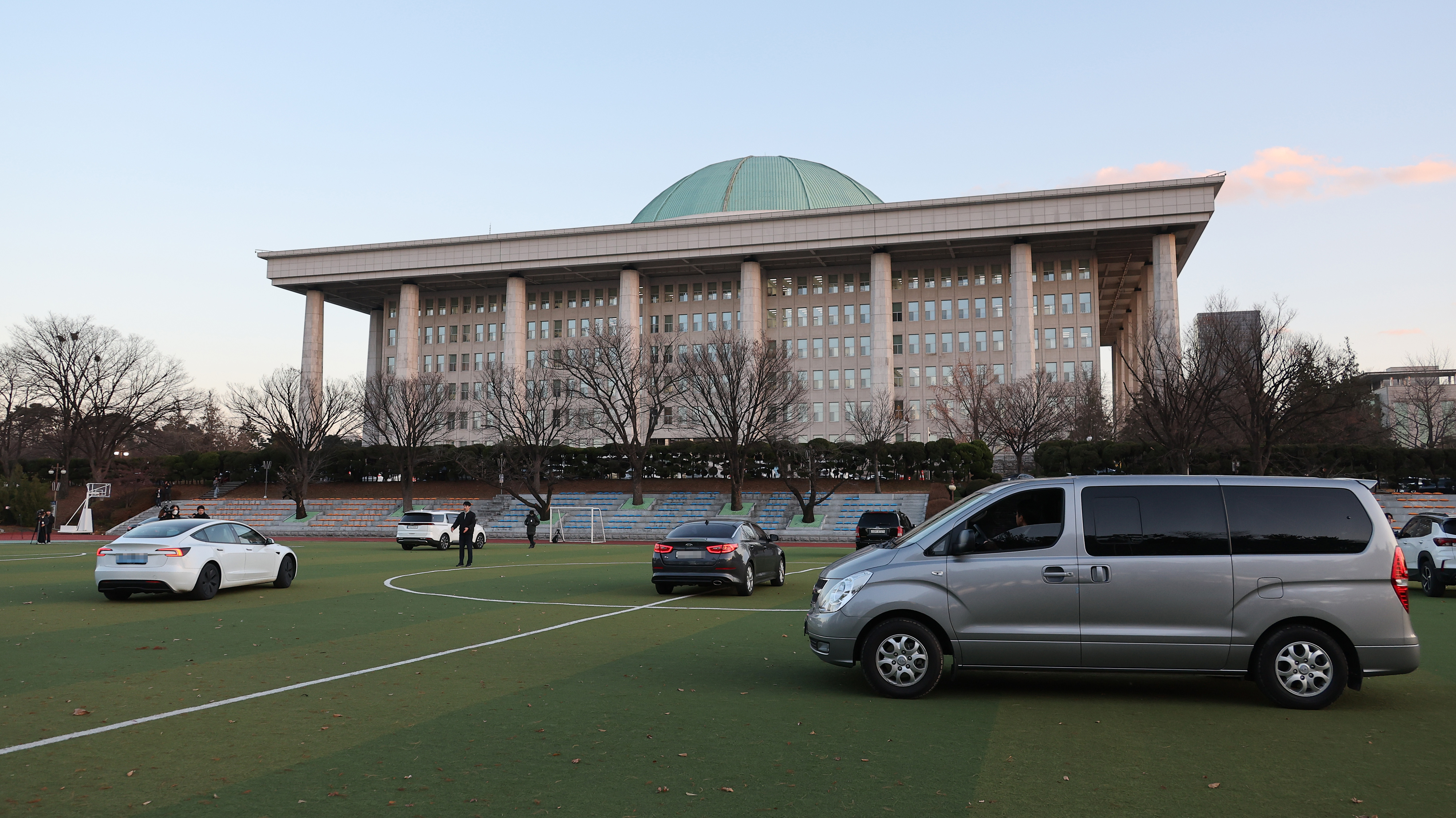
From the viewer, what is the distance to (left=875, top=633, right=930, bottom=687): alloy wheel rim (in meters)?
8.80

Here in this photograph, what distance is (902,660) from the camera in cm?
882

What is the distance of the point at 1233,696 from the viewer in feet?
29.5

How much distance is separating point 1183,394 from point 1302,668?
33.9 meters

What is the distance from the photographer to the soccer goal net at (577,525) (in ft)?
159

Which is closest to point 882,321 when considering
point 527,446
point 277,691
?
point 527,446

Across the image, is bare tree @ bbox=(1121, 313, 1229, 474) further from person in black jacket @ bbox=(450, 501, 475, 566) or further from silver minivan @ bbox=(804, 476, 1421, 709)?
silver minivan @ bbox=(804, 476, 1421, 709)

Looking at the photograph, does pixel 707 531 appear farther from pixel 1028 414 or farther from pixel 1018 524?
pixel 1028 414

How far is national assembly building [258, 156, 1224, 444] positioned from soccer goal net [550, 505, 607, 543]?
989 inches

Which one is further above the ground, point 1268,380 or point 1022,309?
point 1022,309

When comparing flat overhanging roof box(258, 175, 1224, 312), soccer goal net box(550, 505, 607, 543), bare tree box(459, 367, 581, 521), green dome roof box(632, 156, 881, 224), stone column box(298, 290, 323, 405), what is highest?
green dome roof box(632, 156, 881, 224)

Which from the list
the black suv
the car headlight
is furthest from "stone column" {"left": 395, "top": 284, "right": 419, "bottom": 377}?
the car headlight

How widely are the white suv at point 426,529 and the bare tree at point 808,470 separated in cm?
1960

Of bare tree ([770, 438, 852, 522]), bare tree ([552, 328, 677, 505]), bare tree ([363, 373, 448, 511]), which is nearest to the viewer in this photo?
bare tree ([770, 438, 852, 522])

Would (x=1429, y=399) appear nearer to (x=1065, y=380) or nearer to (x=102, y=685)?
(x=1065, y=380)
